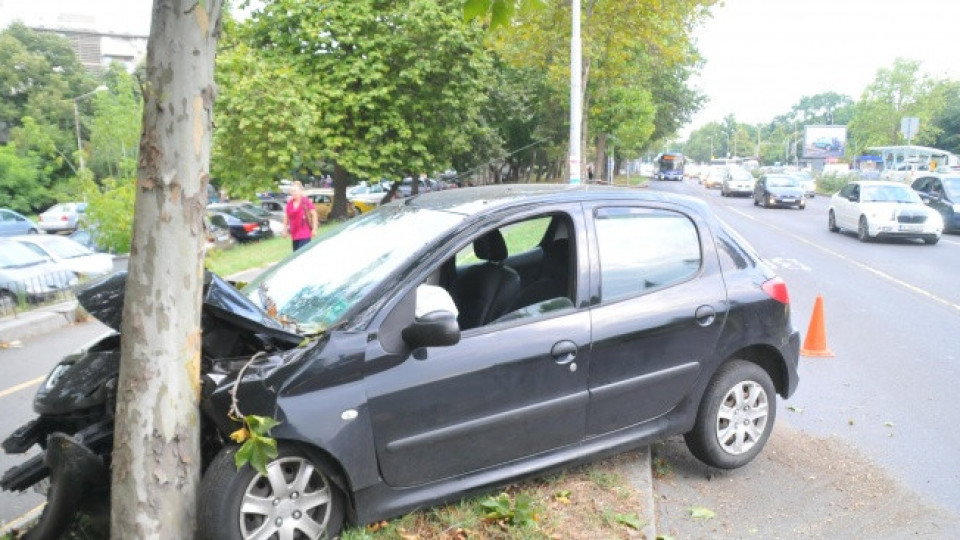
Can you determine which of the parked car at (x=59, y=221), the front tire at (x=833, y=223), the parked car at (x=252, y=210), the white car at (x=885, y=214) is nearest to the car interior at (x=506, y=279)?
the white car at (x=885, y=214)

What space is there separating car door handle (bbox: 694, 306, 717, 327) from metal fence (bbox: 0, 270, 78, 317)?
10.9 metres

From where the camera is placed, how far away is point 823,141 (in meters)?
68.9

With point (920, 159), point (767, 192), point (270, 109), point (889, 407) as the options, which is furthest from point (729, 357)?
point (920, 159)

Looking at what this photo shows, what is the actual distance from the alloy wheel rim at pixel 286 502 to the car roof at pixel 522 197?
1.57 meters

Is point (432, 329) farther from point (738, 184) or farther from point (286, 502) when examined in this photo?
point (738, 184)

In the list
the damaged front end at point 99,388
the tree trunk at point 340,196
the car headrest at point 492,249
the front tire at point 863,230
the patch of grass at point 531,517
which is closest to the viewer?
the damaged front end at point 99,388

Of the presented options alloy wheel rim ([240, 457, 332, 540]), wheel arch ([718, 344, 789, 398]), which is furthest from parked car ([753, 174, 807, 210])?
alloy wheel rim ([240, 457, 332, 540])

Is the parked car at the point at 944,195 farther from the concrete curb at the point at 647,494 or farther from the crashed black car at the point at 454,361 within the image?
the concrete curb at the point at 647,494

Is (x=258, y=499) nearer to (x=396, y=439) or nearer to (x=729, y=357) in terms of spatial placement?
(x=396, y=439)

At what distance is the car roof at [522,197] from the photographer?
407 cm

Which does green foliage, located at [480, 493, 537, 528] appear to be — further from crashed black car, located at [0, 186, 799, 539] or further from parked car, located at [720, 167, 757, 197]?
parked car, located at [720, 167, 757, 197]

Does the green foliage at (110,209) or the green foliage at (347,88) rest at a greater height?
the green foliage at (347,88)

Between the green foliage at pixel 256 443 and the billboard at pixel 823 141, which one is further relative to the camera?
the billboard at pixel 823 141

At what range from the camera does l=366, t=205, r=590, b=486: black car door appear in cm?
336
